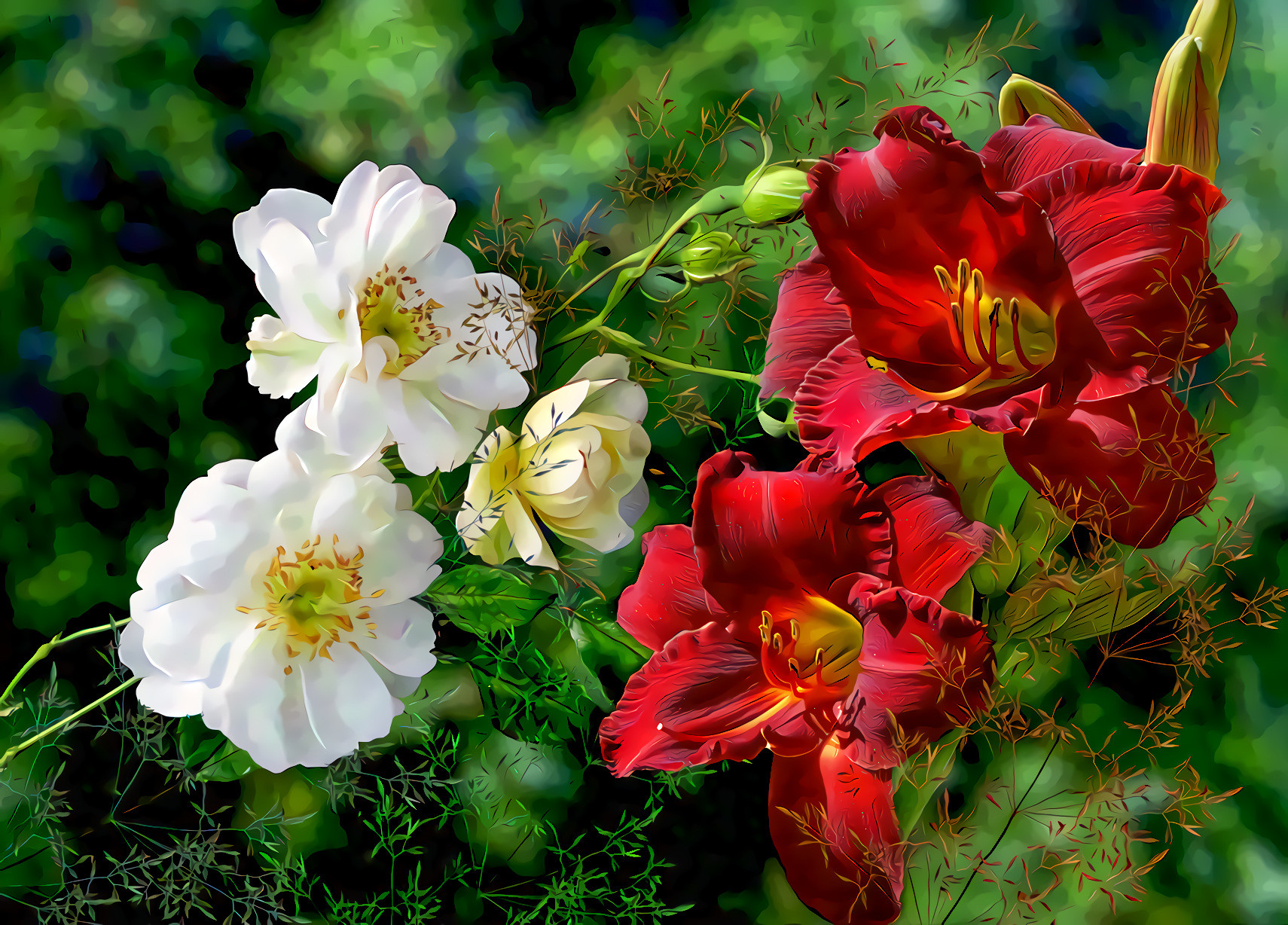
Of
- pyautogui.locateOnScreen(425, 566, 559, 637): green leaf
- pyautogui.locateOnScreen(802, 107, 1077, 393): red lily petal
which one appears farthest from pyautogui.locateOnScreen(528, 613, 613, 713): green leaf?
pyautogui.locateOnScreen(802, 107, 1077, 393): red lily petal

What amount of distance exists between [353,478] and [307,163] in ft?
0.70

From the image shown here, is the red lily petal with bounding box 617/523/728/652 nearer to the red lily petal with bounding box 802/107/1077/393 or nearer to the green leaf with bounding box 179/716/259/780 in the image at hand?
the red lily petal with bounding box 802/107/1077/393

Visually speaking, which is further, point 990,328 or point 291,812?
point 291,812

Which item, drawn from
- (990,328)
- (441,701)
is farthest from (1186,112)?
(441,701)

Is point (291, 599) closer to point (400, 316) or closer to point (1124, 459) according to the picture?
point (400, 316)

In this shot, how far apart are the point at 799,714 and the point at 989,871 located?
0.16m

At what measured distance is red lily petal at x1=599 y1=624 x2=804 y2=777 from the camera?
0.40 meters

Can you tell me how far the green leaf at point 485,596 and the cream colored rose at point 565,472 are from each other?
0.03 m

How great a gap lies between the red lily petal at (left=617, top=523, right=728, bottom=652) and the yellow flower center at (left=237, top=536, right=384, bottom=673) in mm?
116

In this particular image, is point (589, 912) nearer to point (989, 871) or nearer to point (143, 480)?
point (989, 871)

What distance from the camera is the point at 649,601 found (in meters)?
0.43

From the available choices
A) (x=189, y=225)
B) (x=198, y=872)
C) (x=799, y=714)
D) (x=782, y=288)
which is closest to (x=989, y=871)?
(x=799, y=714)

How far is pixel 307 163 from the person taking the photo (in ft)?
1.72

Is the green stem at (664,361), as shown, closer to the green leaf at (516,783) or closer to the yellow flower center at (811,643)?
the yellow flower center at (811,643)
